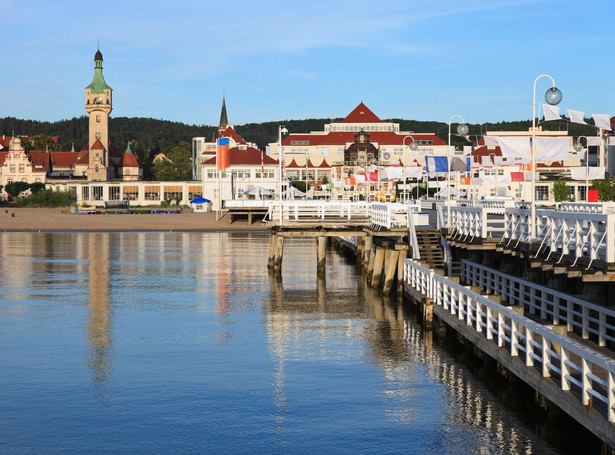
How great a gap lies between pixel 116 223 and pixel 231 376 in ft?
285

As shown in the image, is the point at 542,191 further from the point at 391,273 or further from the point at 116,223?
the point at 391,273

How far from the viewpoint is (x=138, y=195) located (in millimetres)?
160500

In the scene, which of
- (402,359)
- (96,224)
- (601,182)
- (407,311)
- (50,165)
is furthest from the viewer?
(50,165)

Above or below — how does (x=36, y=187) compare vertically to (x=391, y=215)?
above

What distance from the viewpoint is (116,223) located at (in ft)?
357

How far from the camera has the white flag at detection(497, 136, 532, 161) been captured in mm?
30391

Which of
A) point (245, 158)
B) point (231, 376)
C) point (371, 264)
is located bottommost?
point (231, 376)

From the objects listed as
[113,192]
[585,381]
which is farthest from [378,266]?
[113,192]

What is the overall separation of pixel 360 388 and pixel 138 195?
141 metres

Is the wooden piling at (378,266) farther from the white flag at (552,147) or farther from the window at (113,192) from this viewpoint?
the window at (113,192)

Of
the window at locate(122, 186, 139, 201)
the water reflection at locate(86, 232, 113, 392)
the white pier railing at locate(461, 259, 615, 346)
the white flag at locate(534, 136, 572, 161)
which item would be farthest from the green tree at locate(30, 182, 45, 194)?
the white flag at locate(534, 136, 572, 161)

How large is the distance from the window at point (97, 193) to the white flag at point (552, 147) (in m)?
137

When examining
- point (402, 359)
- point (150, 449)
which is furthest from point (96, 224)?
point (150, 449)

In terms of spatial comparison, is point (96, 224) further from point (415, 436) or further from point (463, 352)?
point (415, 436)
